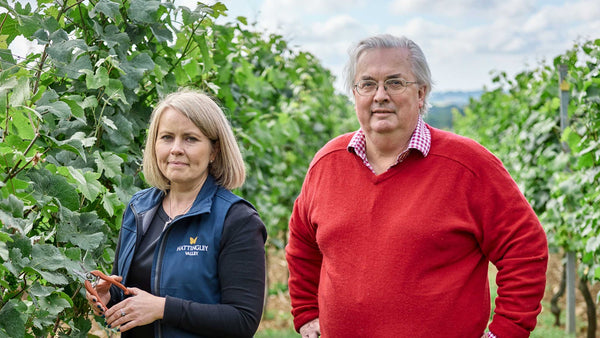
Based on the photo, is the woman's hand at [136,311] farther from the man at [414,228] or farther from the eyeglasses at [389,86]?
the eyeglasses at [389,86]

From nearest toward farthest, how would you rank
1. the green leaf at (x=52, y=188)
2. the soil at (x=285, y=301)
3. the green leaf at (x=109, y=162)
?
the green leaf at (x=52, y=188)
the green leaf at (x=109, y=162)
the soil at (x=285, y=301)

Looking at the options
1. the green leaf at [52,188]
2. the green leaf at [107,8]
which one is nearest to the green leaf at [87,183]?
the green leaf at [52,188]

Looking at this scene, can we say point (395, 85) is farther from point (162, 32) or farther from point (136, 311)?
point (136, 311)

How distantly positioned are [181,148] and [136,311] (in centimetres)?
53

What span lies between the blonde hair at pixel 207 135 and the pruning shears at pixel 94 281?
40 cm

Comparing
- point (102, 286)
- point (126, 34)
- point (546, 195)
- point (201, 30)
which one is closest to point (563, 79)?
point (546, 195)

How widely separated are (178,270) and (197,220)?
0.17 metres

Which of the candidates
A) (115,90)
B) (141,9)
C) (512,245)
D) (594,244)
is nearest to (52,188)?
(115,90)

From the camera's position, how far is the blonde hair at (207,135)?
2.17 m

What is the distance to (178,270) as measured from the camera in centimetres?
206

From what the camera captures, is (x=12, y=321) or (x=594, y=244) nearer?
(x=12, y=321)

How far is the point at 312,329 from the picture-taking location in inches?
103

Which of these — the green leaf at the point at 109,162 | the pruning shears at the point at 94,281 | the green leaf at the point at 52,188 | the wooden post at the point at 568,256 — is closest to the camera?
the green leaf at the point at 52,188

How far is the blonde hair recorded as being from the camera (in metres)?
2.17
